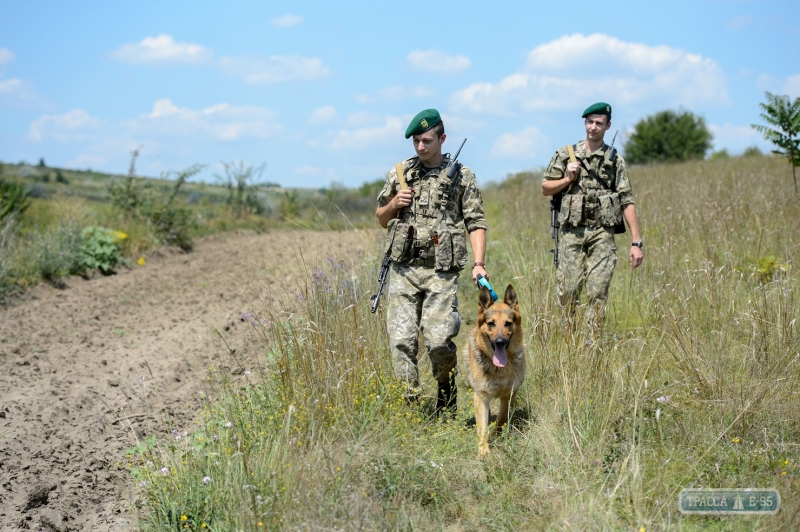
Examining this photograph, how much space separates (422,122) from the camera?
5.23m

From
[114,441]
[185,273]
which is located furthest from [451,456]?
[185,273]

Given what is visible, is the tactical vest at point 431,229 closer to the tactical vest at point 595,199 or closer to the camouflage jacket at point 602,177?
the tactical vest at point 595,199

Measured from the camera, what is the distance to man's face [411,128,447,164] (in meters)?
5.26

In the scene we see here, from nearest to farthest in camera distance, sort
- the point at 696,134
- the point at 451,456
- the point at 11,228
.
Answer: the point at 451,456
the point at 11,228
the point at 696,134

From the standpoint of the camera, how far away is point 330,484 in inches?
154

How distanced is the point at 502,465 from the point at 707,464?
1.18m

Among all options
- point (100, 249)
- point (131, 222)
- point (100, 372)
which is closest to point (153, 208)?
point (131, 222)

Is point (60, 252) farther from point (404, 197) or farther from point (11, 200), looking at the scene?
point (404, 197)

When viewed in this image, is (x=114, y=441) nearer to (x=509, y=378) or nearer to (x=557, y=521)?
(x=509, y=378)

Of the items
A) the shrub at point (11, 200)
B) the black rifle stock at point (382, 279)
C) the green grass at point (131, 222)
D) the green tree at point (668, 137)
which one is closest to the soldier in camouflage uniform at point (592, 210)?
the black rifle stock at point (382, 279)

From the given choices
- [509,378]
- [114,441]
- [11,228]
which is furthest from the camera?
[11,228]

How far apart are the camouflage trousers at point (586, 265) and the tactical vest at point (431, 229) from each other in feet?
4.74

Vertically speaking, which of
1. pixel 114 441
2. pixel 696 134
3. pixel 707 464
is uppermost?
pixel 696 134

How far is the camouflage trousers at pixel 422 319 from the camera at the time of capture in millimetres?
5242
